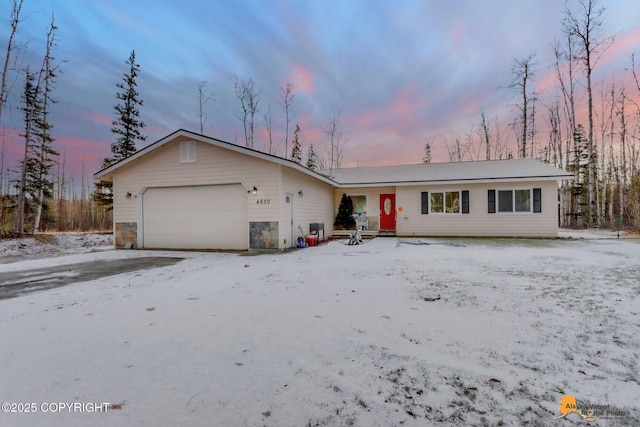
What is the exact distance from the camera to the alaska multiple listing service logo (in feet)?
5.50

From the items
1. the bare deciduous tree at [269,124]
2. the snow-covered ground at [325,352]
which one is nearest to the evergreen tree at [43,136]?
the bare deciduous tree at [269,124]

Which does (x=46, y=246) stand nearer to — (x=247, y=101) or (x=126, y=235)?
(x=126, y=235)

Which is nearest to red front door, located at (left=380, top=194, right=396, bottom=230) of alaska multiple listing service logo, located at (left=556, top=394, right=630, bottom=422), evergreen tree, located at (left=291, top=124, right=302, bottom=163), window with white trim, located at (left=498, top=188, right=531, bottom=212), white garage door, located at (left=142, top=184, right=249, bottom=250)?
window with white trim, located at (left=498, top=188, right=531, bottom=212)

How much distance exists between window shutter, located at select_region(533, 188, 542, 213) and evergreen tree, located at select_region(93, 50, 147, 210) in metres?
23.4

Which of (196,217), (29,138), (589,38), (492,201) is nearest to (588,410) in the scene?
(196,217)

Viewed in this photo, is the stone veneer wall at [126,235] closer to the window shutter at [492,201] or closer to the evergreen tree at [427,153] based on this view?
the window shutter at [492,201]

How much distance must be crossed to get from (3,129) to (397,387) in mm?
19697

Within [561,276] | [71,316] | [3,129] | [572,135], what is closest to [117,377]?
[71,316]

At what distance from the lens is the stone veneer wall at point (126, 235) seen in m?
10.7

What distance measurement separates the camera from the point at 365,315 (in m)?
3.39

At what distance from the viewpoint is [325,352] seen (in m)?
2.49

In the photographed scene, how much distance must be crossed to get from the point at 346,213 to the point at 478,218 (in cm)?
630

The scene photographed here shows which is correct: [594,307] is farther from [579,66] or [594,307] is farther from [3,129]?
[579,66]

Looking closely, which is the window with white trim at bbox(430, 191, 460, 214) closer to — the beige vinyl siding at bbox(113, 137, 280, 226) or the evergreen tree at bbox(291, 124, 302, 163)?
the beige vinyl siding at bbox(113, 137, 280, 226)
